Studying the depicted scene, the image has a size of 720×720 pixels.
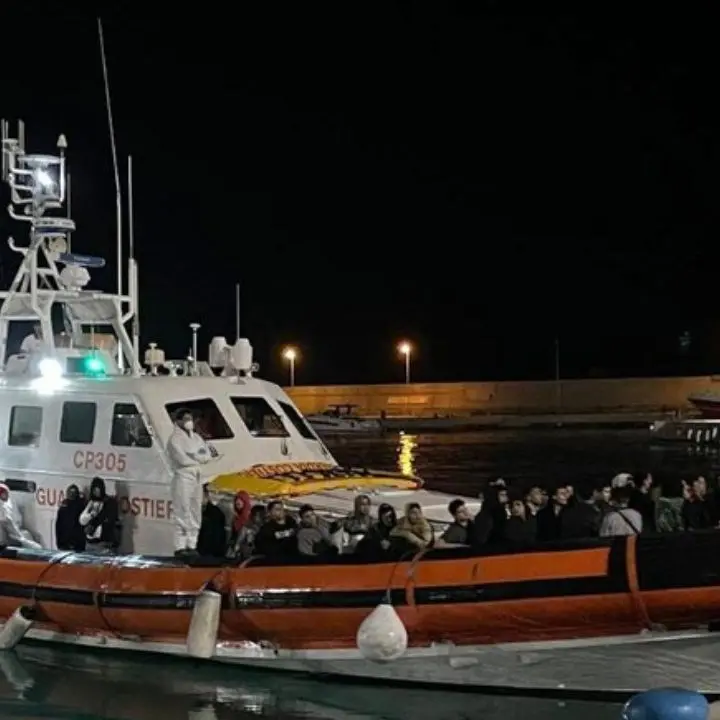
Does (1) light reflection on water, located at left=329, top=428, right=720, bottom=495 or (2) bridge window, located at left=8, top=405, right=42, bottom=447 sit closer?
(2) bridge window, located at left=8, top=405, right=42, bottom=447

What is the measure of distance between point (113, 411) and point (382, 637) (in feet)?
14.2

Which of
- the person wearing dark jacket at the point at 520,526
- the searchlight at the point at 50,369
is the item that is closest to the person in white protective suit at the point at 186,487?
the searchlight at the point at 50,369

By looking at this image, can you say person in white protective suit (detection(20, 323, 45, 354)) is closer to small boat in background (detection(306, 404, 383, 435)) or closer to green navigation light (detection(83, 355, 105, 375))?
green navigation light (detection(83, 355, 105, 375))

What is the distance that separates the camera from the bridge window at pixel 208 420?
1166cm

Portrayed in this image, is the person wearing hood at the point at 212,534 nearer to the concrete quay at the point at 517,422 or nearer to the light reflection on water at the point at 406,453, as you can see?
the light reflection on water at the point at 406,453

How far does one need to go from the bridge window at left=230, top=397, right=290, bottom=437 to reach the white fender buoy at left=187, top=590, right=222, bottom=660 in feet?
9.29

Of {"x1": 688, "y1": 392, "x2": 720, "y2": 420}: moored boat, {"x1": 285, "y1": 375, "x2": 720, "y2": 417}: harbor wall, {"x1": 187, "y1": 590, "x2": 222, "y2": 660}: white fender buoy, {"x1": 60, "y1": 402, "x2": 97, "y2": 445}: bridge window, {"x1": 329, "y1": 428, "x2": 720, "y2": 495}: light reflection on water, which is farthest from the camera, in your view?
{"x1": 285, "y1": 375, "x2": 720, "y2": 417}: harbor wall

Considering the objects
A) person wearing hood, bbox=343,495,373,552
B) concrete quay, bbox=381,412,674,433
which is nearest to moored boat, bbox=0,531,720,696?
person wearing hood, bbox=343,495,373,552

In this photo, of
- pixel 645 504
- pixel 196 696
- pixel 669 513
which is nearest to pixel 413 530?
pixel 645 504

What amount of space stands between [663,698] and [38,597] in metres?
6.59

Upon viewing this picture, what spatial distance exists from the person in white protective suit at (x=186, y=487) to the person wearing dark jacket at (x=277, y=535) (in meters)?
1.02

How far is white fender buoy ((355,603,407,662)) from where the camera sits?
27.3ft

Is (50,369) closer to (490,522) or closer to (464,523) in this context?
(464,523)

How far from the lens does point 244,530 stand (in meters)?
10.2
